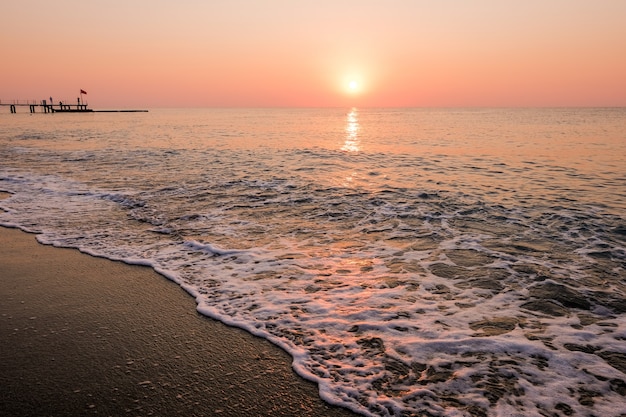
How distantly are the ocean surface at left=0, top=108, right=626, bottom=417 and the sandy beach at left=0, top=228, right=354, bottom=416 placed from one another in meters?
0.37

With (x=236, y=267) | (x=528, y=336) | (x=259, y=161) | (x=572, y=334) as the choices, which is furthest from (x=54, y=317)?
(x=259, y=161)

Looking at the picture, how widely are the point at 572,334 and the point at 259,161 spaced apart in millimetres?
19421

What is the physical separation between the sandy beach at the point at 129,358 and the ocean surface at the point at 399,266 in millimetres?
367

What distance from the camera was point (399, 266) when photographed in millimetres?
7129

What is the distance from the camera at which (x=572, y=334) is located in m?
4.77

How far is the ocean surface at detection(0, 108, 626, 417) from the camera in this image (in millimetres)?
3898

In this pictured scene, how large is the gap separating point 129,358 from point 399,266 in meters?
4.79

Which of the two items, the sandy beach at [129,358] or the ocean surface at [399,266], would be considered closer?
the sandy beach at [129,358]

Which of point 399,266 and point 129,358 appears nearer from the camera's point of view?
point 129,358

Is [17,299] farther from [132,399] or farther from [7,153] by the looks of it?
[7,153]

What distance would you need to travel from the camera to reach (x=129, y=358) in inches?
157

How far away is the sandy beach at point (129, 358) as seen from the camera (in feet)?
11.0

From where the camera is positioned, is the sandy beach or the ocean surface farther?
the ocean surface

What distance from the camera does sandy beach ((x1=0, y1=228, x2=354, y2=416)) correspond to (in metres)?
3.36
